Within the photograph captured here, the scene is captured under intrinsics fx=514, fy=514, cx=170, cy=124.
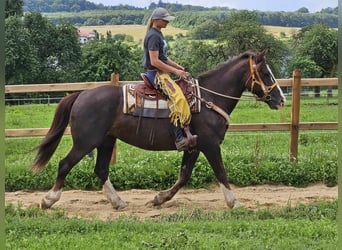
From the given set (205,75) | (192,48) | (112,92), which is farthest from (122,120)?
(192,48)

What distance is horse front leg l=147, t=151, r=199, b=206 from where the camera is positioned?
648 centimetres

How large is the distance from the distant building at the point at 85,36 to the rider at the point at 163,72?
18.4m

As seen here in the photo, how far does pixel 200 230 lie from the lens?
Result: 4961 mm

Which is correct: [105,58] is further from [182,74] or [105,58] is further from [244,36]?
[182,74]

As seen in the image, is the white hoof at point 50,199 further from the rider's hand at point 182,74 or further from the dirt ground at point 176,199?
the rider's hand at point 182,74

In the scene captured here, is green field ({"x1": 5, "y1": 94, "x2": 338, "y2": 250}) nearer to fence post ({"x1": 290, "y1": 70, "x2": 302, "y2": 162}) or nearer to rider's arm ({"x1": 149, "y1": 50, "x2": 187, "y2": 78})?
fence post ({"x1": 290, "y1": 70, "x2": 302, "y2": 162})

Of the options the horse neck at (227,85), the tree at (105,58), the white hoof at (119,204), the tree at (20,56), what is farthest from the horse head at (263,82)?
the tree at (20,56)

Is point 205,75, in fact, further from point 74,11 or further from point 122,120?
point 74,11

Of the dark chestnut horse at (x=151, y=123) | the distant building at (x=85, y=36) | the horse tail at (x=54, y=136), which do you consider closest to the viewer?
the dark chestnut horse at (x=151, y=123)

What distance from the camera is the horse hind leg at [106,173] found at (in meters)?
6.45

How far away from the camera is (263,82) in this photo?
255 inches

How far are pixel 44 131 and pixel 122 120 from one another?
212 centimetres

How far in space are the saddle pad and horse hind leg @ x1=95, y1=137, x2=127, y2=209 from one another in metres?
0.57

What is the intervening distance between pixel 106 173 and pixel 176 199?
1011mm
